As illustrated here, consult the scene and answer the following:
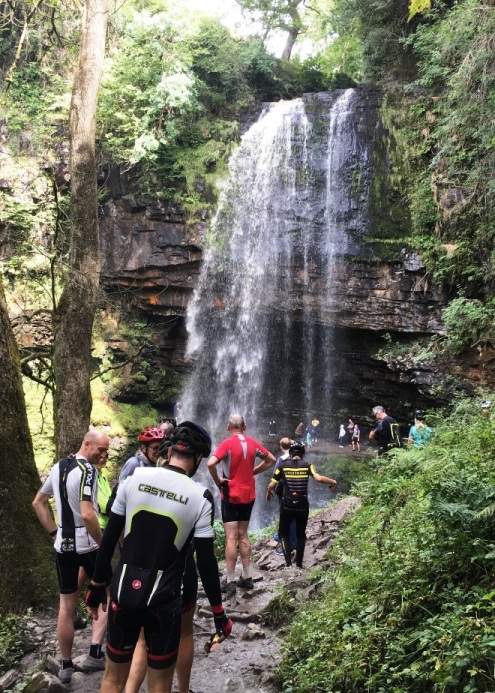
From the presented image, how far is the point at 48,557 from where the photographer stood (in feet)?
15.5

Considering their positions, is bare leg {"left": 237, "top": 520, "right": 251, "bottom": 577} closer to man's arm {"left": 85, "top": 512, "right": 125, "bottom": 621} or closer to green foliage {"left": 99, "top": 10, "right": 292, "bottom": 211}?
man's arm {"left": 85, "top": 512, "right": 125, "bottom": 621}

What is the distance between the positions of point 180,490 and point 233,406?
1608cm

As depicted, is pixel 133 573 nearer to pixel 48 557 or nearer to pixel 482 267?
pixel 48 557

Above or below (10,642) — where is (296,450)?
above

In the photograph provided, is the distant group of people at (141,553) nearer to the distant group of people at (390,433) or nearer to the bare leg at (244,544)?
the bare leg at (244,544)

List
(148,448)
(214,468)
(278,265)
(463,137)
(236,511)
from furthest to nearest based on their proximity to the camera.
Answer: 1. (278,265)
2. (463,137)
3. (236,511)
4. (214,468)
5. (148,448)

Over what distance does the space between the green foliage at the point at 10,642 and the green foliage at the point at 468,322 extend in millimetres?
11087

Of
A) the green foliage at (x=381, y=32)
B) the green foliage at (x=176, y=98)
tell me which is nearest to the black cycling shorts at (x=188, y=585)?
the green foliage at (x=176, y=98)

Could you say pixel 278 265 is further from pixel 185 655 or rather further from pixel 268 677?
pixel 185 655

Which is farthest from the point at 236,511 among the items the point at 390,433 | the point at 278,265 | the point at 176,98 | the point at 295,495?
the point at 176,98

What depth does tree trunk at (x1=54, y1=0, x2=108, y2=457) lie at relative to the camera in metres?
5.83

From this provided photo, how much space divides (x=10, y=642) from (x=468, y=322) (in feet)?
38.1

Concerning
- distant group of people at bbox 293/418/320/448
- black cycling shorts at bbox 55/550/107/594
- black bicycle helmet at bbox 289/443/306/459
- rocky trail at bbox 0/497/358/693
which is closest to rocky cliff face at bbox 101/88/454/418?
distant group of people at bbox 293/418/320/448

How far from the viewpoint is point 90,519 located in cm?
355
